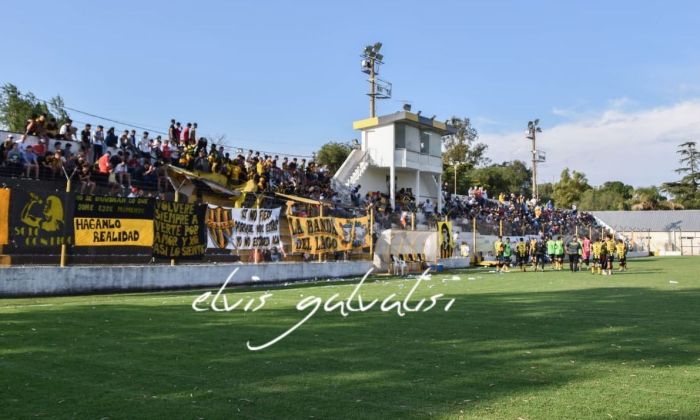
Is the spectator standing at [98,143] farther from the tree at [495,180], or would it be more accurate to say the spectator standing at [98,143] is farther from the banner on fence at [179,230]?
the tree at [495,180]

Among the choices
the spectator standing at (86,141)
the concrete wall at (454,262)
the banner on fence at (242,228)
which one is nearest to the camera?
the banner on fence at (242,228)

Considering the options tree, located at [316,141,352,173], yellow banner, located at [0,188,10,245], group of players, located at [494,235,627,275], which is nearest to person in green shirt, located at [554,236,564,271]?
group of players, located at [494,235,627,275]

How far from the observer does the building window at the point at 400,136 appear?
154 ft

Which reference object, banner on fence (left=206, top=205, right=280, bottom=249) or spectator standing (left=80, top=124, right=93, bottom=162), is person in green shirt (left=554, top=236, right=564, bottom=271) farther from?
spectator standing (left=80, top=124, right=93, bottom=162)

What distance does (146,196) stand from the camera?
18188mm

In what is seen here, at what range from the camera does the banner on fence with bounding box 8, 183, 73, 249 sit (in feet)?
48.8

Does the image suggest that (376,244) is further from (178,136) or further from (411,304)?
(411,304)

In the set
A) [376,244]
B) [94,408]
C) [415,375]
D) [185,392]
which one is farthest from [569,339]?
[376,244]

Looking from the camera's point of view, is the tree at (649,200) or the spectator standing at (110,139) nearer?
the spectator standing at (110,139)

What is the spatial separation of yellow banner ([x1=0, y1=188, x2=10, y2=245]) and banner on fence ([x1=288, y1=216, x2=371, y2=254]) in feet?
34.0

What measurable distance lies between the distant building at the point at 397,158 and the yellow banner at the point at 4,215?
101 feet

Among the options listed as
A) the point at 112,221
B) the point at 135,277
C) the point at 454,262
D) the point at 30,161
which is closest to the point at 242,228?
the point at 135,277

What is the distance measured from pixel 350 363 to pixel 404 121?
40877 mm

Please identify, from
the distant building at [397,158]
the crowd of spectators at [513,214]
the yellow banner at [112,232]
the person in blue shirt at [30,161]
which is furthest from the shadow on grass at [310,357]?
the distant building at [397,158]
